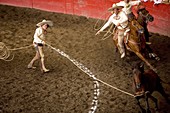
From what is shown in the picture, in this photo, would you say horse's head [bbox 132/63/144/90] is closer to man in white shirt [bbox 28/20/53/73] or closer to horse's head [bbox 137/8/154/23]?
man in white shirt [bbox 28/20/53/73]

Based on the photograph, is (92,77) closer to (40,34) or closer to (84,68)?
(84,68)

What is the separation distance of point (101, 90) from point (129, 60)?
1.98 meters

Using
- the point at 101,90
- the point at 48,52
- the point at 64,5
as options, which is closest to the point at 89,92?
the point at 101,90

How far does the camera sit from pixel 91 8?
14.4m

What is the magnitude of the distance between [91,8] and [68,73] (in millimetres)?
5027

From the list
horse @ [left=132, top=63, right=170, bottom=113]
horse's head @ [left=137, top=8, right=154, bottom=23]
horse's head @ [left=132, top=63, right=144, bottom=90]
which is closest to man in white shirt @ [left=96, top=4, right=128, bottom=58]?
horse's head @ [left=137, top=8, right=154, bottom=23]

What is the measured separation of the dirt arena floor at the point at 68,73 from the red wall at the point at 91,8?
0.45 m

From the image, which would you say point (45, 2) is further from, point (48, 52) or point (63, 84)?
point (63, 84)

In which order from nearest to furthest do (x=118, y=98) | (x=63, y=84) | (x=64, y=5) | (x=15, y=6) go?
1. (x=118, y=98)
2. (x=63, y=84)
3. (x=64, y=5)
4. (x=15, y=6)

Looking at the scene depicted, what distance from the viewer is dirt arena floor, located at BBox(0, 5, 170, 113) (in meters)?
8.45

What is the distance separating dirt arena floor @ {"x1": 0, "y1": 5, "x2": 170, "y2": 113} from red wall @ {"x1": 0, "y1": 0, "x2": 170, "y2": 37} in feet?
1.47

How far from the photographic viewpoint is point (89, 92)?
898cm

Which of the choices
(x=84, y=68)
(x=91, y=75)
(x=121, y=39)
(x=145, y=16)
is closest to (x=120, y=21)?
(x=121, y=39)

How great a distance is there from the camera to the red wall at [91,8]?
1248cm
